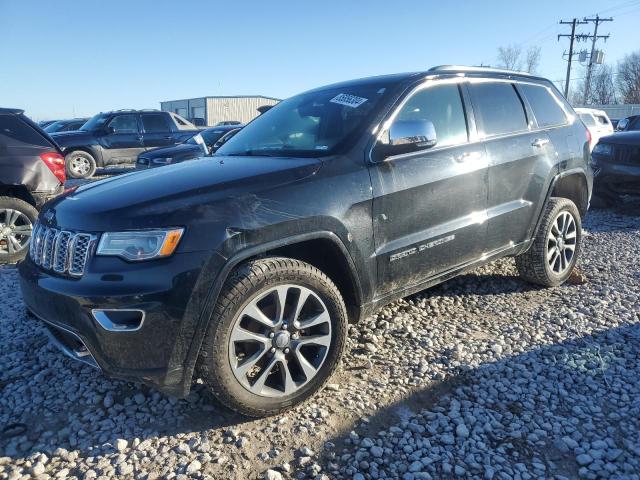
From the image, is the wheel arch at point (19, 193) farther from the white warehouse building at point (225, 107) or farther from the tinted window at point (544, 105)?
the white warehouse building at point (225, 107)

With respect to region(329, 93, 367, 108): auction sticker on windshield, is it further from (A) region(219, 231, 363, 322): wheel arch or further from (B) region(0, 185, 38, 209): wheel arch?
(B) region(0, 185, 38, 209): wheel arch

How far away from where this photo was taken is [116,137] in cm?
1365

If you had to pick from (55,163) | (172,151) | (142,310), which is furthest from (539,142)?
(172,151)

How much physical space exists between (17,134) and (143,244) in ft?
14.3

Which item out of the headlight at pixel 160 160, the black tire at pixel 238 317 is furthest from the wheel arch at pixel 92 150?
the black tire at pixel 238 317

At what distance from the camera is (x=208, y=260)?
2.24 metres

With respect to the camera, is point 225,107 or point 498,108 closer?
point 498,108

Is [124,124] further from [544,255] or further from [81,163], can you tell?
[544,255]

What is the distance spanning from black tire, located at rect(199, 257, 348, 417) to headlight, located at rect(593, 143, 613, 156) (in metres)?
6.71

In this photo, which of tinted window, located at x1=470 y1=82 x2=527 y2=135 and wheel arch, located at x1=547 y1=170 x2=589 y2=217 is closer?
tinted window, located at x1=470 y1=82 x2=527 y2=135

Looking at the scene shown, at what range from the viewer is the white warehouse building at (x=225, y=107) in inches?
2052

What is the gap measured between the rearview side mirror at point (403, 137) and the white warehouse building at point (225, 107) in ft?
167

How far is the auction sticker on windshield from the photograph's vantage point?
10.7ft

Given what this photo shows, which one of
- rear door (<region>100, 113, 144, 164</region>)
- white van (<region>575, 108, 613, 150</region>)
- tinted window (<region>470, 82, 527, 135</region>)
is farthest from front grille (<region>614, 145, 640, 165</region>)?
rear door (<region>100, 113, 144, 164</region>)
